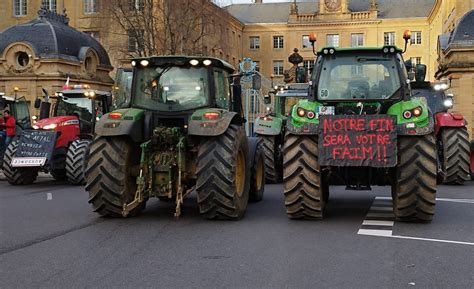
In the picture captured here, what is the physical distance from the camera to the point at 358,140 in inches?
340

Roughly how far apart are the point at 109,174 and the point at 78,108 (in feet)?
27.4

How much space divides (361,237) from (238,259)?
2010mm

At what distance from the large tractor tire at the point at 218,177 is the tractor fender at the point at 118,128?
3.35 ft

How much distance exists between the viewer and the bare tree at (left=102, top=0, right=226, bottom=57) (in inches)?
1267

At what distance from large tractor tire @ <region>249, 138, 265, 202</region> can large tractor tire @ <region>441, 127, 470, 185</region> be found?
509cm

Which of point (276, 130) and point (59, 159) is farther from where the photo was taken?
point (59, 159)

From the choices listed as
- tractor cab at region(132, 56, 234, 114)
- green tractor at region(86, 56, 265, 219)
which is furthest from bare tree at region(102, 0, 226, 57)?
green tractor at region(86, 56, 265, 219)

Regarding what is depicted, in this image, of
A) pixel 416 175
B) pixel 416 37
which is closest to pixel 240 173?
pixel 416 175

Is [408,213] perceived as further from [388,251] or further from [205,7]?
[205,7]

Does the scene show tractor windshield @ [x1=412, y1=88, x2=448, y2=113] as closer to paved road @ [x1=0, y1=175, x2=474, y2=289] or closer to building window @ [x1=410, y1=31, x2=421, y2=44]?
paved road @ [x1=0, y1=175, x2=474, y2=289]

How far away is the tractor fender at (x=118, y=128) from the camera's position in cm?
912

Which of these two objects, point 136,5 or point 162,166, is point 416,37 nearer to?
point 136,5

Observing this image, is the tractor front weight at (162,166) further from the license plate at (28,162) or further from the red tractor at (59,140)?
the license plate at (28,162)

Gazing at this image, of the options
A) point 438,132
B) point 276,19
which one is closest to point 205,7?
point 438,132
